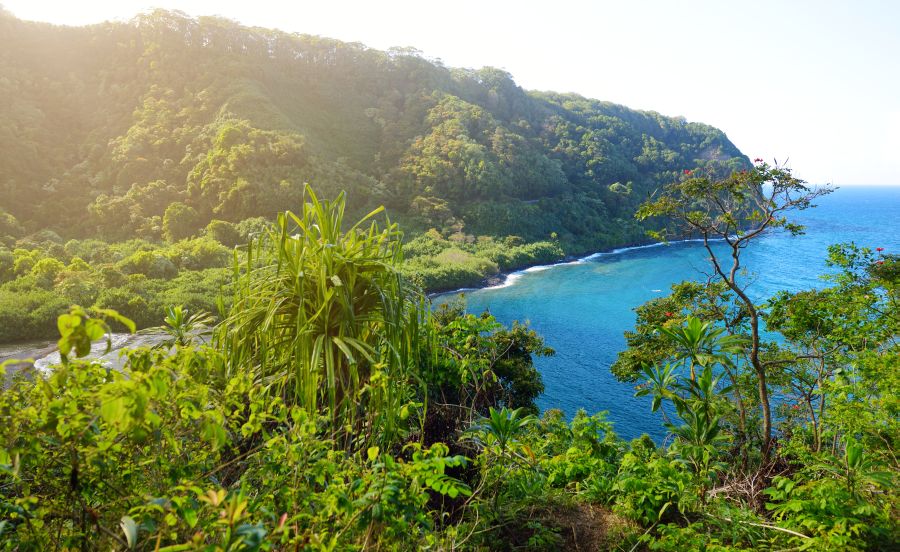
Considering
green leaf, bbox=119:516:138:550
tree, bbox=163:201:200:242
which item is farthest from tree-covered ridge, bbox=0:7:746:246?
green leaf, bbox=119:516:138:550

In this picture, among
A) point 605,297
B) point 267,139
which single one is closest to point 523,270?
point 605,297

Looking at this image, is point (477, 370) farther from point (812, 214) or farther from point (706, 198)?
point (812, 214)

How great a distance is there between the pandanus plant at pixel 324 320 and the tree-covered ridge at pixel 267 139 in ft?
96.4

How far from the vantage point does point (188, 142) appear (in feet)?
113

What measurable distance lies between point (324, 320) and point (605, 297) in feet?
86.8

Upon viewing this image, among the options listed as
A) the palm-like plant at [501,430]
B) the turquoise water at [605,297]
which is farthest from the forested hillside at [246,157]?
the palm-like plant at [501,430]

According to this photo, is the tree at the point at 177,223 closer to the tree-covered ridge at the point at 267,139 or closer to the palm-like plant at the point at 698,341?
the tree-covered ridge at the point at 267,139

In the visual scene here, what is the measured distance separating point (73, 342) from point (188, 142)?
130ft

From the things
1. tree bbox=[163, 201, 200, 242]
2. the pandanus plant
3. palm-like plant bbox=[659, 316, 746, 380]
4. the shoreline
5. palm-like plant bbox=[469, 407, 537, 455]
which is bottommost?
the shoreline

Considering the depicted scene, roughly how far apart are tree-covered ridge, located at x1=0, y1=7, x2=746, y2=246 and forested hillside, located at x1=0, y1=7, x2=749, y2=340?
0.50ft

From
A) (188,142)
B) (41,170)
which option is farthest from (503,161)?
(41,170)

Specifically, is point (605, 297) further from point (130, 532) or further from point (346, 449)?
point (130, 532)

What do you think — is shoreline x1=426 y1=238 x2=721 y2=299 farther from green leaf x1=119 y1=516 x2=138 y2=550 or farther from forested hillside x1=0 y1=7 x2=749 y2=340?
green leaf x1=119 y1=516 x2=138 y2=550

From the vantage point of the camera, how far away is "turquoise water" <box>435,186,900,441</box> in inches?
567
